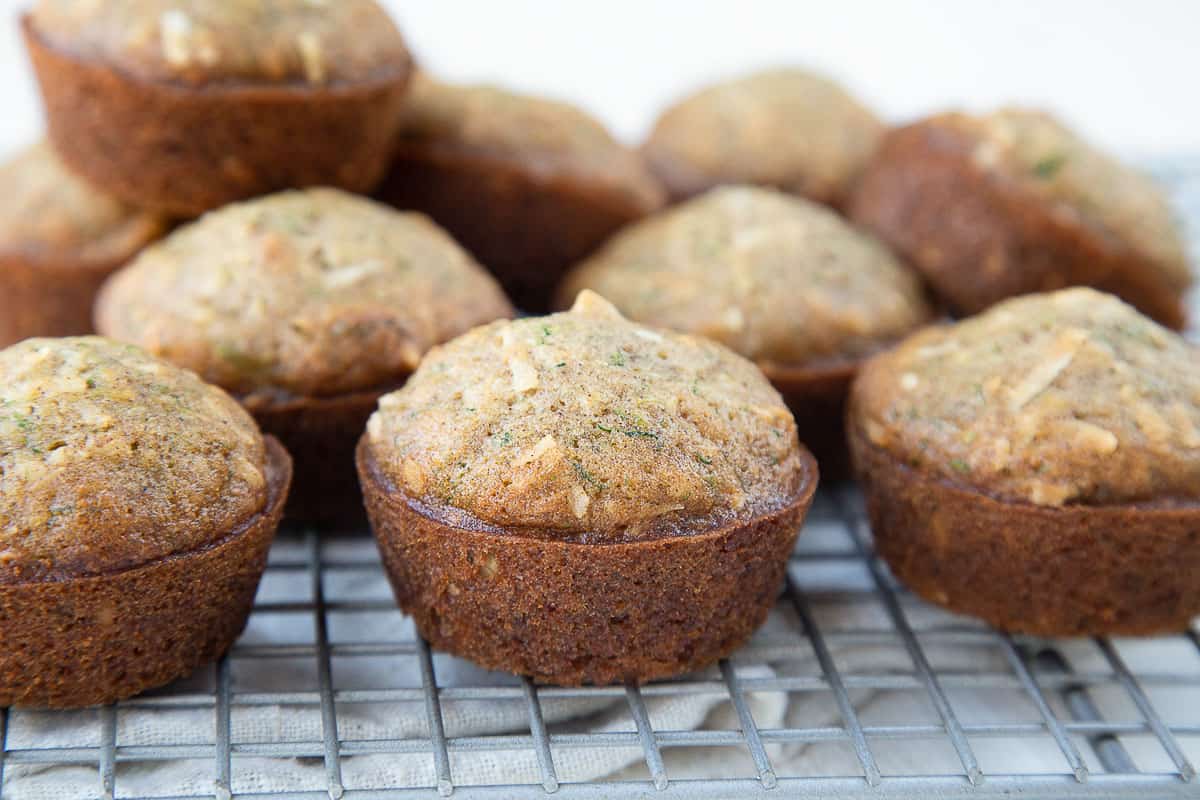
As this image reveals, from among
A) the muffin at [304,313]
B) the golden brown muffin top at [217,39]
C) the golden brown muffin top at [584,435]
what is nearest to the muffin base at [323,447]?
the muffin at [304,313]

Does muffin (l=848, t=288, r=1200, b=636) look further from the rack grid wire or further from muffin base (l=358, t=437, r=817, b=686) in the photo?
muffin base (l=358, t=437, r=817, b=686)

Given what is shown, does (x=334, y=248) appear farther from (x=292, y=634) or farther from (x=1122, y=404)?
(x=1122, y=404)

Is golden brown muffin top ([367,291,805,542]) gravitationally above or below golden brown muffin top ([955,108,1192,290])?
below

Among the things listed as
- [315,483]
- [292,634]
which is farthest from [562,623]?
[315,483]

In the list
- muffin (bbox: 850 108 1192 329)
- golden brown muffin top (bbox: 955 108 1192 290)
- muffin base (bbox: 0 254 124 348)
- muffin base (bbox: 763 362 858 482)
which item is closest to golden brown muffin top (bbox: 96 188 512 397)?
muffin base (bbox: 0 254 124 348)

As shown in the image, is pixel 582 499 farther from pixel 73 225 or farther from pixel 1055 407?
pixel 73 225

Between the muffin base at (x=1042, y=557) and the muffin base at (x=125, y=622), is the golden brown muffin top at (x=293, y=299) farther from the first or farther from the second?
the muffin base at (x=1042, y=557)
